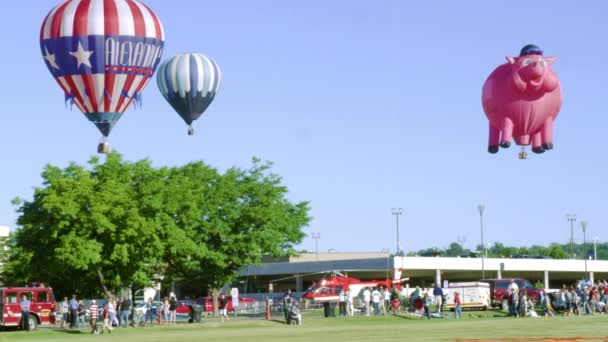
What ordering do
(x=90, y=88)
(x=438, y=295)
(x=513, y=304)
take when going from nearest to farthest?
(x=90, y=88) → (x=513, y=304) → (x=438, y=295)

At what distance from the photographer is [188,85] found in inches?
2594

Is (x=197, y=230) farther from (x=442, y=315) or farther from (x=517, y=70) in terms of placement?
(x=517, y=70)

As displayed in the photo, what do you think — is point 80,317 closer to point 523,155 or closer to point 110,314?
point 110,314

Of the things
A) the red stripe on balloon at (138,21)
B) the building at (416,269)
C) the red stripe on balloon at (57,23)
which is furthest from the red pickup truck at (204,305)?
the red stripe on balloon at (57,23)

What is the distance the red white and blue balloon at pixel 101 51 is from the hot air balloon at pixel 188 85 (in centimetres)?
870

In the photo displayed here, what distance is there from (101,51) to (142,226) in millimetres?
18135

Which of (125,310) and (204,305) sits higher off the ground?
(204,305)

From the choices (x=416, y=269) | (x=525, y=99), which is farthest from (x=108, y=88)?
(x=416, y=269)

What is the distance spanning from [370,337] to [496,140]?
860 cm

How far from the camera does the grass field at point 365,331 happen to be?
44.2 metres

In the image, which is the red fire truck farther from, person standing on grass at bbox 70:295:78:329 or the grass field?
the grass field

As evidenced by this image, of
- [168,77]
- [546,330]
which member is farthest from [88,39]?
[546,330]

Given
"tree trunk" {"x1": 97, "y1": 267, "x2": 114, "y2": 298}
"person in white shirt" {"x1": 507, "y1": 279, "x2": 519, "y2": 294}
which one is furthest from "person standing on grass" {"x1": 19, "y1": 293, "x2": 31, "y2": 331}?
"person in white shirt" {"x1": 507, "y1": 279, "x2": 519, "y2": 294}

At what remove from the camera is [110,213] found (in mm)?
70688
